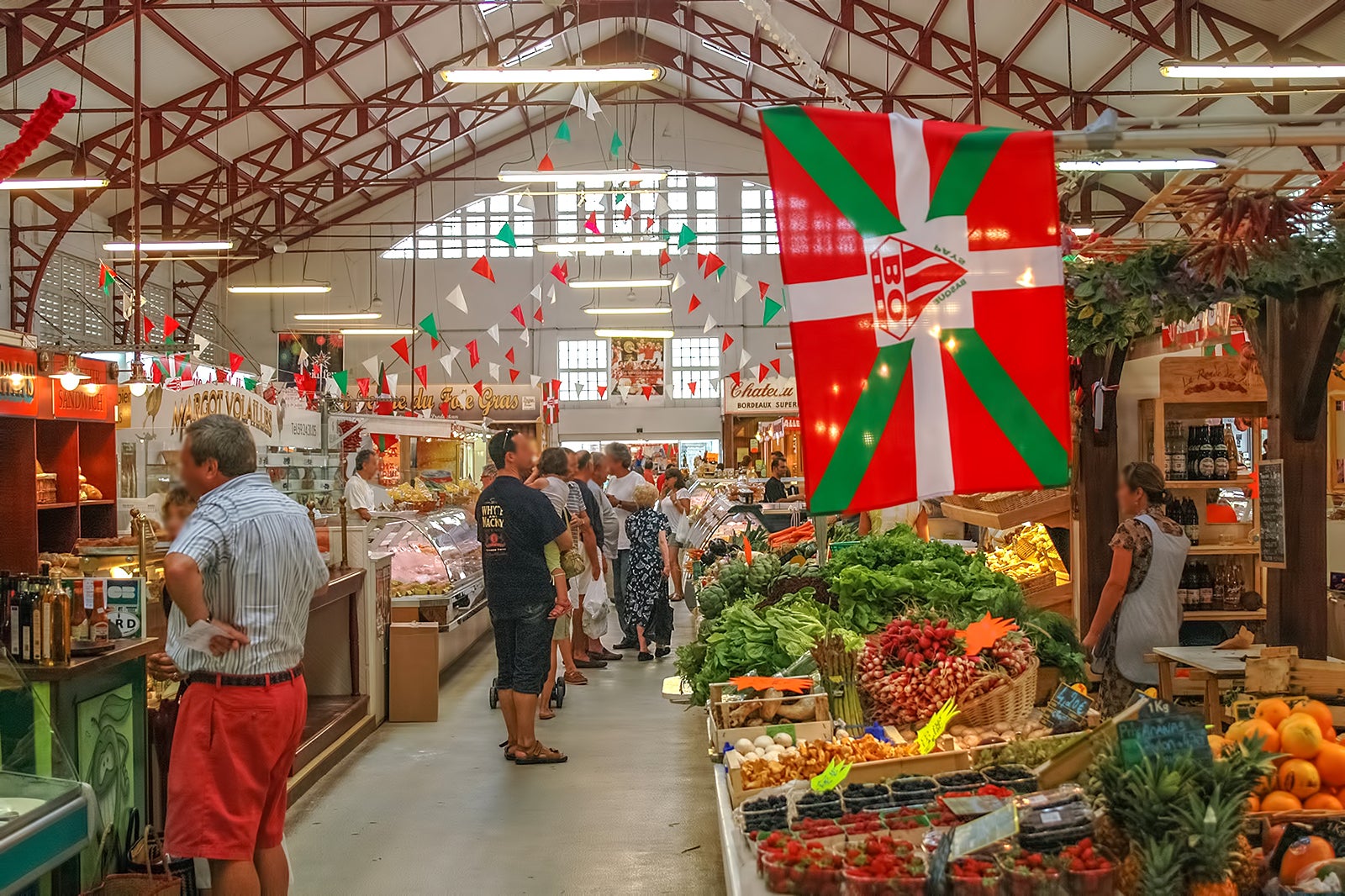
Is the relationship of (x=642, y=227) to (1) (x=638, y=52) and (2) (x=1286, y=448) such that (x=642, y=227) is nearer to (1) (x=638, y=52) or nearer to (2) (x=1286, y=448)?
(1) (x=638, y=52)

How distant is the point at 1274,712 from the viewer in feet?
10.6

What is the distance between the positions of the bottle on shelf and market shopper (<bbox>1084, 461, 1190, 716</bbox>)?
4.03 metres

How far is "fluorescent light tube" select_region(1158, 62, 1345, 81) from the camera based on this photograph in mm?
8094

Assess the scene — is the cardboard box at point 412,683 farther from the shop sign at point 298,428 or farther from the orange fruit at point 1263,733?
the orange fruit at point 1263,733

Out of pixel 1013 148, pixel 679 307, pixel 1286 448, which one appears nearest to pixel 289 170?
pixel 679 307

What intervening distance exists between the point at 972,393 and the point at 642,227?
22972 millimetres

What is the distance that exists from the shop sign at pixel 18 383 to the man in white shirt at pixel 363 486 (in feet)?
7.84

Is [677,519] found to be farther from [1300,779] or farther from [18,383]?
[1300,779]

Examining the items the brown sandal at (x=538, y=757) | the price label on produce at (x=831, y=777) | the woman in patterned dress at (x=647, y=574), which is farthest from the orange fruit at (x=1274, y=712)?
the woman in patterned dress at (x=647, y=574)

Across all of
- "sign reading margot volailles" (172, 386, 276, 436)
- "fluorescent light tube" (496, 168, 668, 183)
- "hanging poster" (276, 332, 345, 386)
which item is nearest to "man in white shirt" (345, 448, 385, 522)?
"sign reading margot volailles" (172, 386, 276, 436)

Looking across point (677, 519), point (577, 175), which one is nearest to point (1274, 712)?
point (577, 175)

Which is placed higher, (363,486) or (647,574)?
(363,486)

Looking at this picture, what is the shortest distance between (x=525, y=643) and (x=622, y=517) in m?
4.70

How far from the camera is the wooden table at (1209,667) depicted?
4605mm
